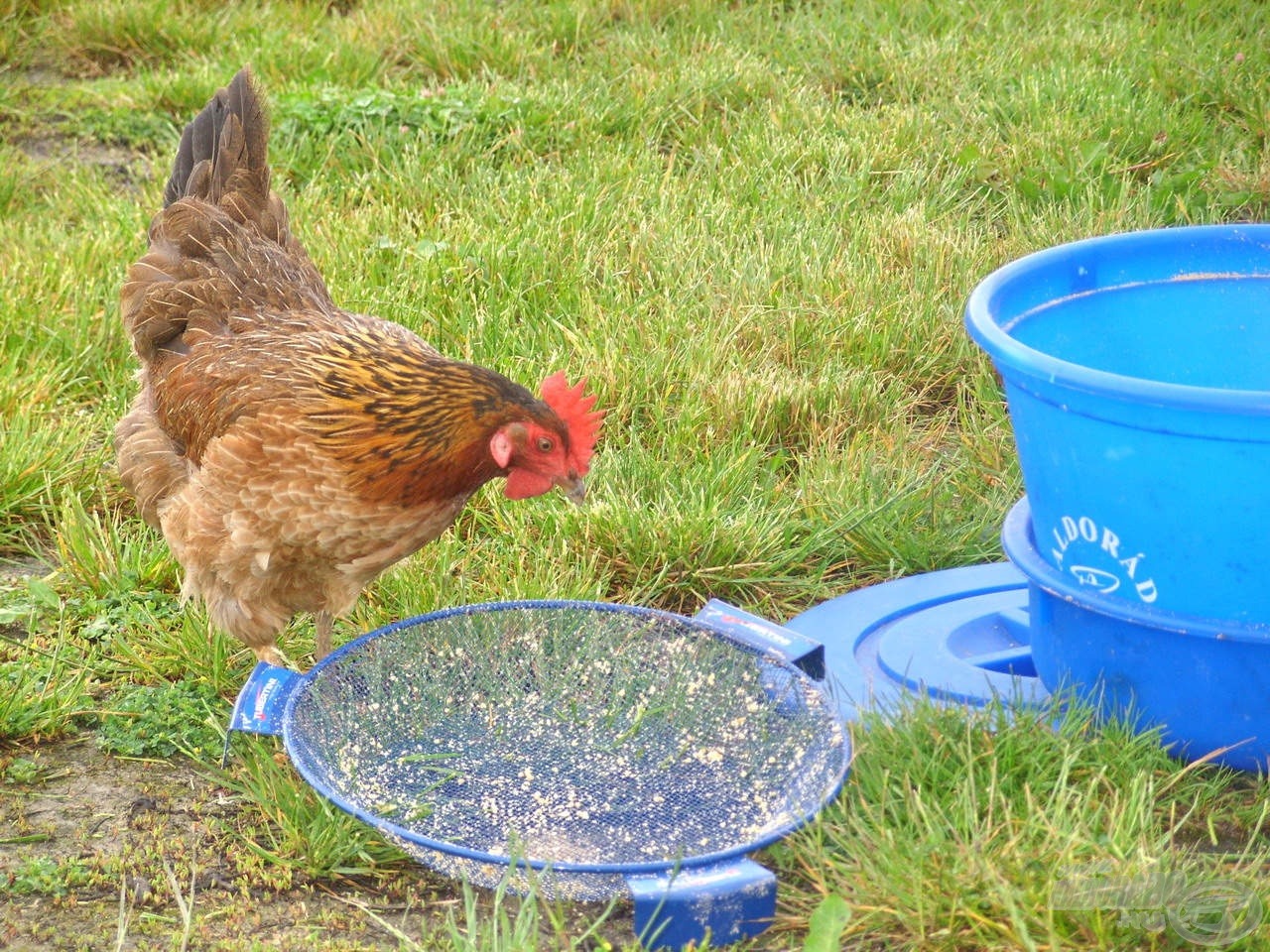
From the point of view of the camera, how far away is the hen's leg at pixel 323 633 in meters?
3.09

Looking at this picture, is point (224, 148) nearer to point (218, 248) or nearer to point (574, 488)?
point (218, 248)

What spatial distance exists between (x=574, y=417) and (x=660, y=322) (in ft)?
4.97

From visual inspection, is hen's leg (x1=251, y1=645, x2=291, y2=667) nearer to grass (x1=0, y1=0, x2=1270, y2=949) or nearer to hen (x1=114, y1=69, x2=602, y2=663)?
hen (x1=114, y1=69, x2=602, y2=663)

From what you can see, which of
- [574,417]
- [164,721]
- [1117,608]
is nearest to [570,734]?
[574,417]

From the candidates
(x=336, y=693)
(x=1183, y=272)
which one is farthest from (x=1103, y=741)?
(x=336, y=693)

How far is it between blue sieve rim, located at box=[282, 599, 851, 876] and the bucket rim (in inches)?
17.4

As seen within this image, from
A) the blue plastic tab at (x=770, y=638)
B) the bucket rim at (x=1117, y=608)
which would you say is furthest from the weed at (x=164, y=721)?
the bucket rim at (x=1117, y=608)

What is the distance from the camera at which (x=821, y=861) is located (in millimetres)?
2377

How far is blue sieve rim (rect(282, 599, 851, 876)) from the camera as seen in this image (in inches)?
89.6

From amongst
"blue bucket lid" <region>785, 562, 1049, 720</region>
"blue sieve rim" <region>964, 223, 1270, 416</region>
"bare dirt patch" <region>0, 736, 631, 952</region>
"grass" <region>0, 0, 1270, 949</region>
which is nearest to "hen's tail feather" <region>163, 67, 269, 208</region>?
"grass" <region>0, 0, 1270, 949</region>

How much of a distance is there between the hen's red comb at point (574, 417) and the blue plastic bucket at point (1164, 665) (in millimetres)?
817

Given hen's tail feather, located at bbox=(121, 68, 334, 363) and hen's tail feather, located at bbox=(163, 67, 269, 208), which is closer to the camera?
hen's tail feather, located at bbox=(121, 68, 334, 363)

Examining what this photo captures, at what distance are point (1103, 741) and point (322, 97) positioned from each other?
4.15m

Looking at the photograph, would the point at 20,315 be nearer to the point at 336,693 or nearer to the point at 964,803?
the point at 336,693
